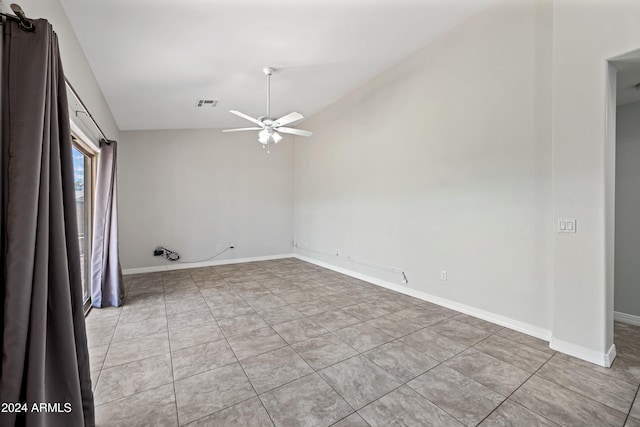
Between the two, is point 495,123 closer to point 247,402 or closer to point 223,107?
point 247,402

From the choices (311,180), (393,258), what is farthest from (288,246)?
(393,258)

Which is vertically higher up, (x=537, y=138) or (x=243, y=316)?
(x=537, y=138)

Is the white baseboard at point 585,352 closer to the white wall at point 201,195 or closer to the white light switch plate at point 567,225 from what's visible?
the white light switch plate at point 567,225

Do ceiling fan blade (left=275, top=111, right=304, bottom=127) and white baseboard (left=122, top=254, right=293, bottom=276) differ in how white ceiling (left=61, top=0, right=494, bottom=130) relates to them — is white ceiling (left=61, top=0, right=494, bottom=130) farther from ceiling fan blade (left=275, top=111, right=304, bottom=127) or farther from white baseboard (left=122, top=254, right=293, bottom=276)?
white baseboard (left=122, top=254, right=293, bottom=276)

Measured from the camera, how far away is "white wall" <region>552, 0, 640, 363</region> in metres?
2.24

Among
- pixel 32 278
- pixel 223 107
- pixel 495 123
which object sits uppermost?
pixel 223 107

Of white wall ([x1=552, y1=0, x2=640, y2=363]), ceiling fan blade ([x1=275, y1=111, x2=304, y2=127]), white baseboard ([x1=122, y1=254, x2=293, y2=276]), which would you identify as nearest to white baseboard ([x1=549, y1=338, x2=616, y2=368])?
white wall ([x1=552, y1=0, x2=640, y2=363])

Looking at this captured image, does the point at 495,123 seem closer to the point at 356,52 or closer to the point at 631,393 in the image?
the point at 356,52

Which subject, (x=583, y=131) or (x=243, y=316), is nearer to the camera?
(x=583, y=131)

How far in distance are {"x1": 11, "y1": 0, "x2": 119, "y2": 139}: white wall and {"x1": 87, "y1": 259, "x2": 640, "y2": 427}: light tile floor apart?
236cm

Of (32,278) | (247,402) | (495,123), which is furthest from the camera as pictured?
(495,123)

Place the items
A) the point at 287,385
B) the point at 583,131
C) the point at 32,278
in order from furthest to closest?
the point at 583,131 → the point at 287,385 → the point at 32,278

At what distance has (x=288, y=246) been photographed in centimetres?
731

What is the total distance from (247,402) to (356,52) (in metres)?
4.01
